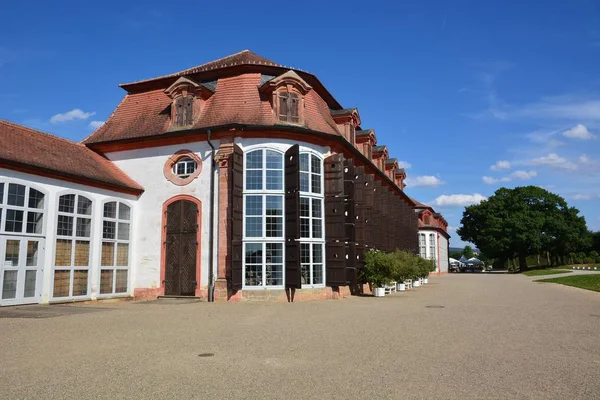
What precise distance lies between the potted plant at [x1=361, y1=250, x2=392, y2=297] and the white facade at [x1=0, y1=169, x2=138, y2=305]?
10817 millimetres

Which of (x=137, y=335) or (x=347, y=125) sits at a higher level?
(x=347, y=125)

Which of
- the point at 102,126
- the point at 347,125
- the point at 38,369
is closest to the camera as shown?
the point at 38,369

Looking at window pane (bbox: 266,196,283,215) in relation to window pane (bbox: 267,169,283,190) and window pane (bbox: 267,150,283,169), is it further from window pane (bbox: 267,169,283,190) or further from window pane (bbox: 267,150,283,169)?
window pane (bbox: 267,150,283,169)

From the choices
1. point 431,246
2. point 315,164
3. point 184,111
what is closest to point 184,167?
point 184,111

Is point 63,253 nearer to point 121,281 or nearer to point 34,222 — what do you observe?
point 34,222

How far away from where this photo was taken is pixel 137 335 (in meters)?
9.91

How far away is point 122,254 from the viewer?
19.6m

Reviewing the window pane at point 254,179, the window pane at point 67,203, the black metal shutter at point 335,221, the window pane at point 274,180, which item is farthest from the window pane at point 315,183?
the window pane at point 67,203

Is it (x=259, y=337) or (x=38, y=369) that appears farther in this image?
(x=259, y=337)

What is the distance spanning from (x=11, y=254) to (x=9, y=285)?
3.09 ft

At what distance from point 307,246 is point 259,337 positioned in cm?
950

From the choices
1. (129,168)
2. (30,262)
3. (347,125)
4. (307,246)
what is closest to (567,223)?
(347,125)

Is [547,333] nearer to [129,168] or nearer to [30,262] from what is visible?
[30,262]

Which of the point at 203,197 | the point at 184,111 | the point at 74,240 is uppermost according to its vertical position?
the point at 184,111
